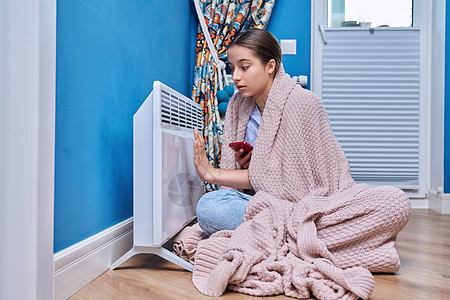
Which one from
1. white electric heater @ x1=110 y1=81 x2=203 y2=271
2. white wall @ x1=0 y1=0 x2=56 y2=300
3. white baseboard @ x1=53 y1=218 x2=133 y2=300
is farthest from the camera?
white electric heater @ x1=110 y1=81 x2=203 y2=271

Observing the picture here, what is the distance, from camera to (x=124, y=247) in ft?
4.64

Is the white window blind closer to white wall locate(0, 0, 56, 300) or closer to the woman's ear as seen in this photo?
the woman's ear

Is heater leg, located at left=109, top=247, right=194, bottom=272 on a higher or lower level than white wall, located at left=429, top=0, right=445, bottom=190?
lower

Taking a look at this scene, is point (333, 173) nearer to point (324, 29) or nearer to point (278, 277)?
point (278, 277)

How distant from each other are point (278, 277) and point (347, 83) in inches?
87.7

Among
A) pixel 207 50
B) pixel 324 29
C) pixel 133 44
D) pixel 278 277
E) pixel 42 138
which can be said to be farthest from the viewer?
pixel 324 29

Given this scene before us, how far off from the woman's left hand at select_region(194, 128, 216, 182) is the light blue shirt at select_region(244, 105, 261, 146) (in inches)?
10.2

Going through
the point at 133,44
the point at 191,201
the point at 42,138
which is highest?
the point at 133,44

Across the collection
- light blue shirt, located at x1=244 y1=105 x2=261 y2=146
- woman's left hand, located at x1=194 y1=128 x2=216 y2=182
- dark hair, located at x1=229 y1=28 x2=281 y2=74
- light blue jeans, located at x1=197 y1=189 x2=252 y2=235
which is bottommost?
light blue jeans, located at x1=197 y1=189 x2=252 y2=235

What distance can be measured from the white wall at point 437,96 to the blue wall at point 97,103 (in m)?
2.05

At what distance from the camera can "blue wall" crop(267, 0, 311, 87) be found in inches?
111

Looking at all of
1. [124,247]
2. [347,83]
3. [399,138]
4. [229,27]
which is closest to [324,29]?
[347,83]

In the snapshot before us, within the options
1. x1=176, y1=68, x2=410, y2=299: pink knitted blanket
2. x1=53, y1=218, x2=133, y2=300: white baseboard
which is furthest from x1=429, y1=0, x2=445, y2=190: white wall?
x1=53, y1=218, x2=133, y2=300: white baseboard

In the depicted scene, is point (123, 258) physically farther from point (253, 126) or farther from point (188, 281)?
point (253, 126)
